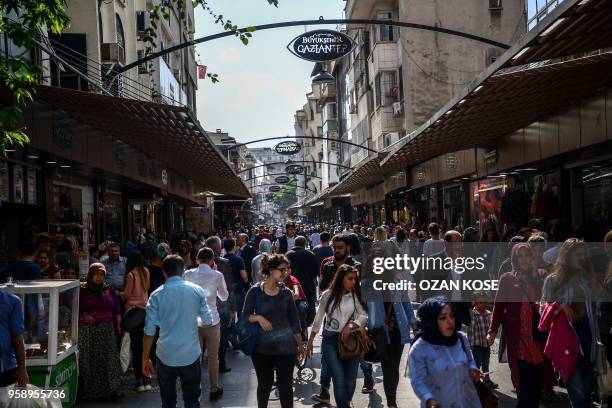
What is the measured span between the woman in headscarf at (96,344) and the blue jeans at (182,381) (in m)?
2.18

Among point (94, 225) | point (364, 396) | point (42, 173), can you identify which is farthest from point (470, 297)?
point (94, 225)

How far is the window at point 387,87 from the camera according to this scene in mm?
34156

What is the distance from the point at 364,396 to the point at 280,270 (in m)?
2.36

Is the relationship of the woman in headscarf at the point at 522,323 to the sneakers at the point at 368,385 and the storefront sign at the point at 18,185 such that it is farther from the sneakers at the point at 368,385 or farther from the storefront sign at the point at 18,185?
the storefront sign at the point at 18,185

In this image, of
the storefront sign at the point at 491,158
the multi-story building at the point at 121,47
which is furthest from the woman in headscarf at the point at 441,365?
the storefront sign at the point at 491,158

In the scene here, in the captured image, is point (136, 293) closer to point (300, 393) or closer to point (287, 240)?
point (300, 393)

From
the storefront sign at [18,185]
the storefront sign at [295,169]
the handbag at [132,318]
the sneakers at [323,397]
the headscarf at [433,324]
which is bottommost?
the sneakers at [323,397]

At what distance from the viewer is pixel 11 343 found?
5664 mm

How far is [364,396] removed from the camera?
26.8 ft

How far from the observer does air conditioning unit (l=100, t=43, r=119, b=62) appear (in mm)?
19438

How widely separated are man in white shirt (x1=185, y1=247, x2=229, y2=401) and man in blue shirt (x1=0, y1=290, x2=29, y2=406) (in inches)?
111

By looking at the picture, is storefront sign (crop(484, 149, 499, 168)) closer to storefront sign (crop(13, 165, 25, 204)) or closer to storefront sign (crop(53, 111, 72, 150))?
storefront sign (crop(53, 111, 72, 150))

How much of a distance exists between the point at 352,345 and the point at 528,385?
5.12 feet

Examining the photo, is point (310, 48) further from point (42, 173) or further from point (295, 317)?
point (295, 317)
